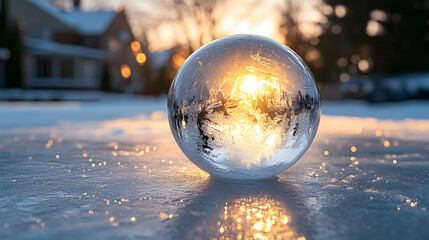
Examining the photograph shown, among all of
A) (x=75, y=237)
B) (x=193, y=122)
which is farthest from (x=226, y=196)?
(x=75, y=237)

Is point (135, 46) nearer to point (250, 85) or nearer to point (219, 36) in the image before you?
point (219, 36)

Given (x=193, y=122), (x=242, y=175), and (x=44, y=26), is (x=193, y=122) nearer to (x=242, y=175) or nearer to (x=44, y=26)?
(x=242, y=175)

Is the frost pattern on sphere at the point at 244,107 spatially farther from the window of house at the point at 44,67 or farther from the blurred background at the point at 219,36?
the window of house at the point at 44,67

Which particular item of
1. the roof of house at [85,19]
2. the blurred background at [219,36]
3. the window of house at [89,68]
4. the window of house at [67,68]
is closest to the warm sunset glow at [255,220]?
the blurred background at [219,36]

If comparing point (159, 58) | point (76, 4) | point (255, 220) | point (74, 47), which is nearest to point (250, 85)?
point (255, 220)

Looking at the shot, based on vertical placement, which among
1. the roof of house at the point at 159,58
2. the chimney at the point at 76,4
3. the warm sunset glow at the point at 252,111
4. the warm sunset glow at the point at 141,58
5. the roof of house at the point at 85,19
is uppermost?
the chimney at the point at 76,4

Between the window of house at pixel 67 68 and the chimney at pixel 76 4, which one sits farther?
the chimney at pixel 76 4
